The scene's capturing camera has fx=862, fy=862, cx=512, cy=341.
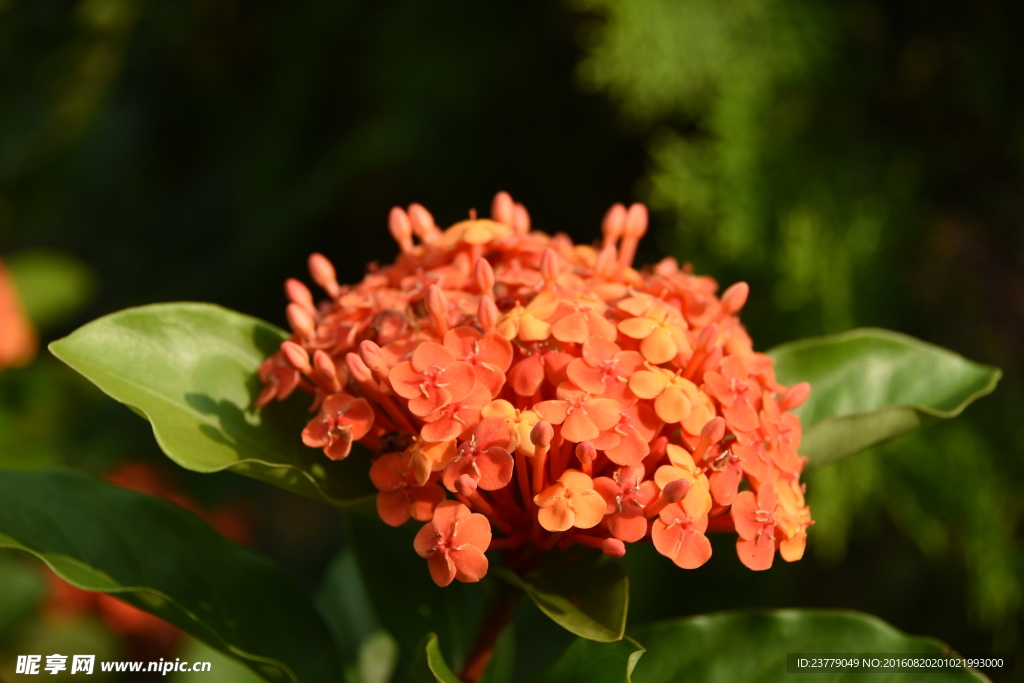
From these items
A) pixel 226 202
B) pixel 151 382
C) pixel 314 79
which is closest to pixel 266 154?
pixel 314 79

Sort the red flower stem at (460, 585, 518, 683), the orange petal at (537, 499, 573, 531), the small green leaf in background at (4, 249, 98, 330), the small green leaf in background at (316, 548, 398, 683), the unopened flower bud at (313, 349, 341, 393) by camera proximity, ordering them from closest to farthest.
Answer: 1. the orange petal at (537, 499, 573, 531)
2. the unopened flower bud at (313, 349, 341, 393)
3. the red flower stem at (460, 585, 518, 683)
4. the small green leaf in background at (316, 548, 398, 683)
5. the small green leaf in background at (4, 249, 98, 330)

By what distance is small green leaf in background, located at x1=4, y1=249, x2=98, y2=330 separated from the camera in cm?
266

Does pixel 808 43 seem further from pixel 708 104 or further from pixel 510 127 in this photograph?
pixel 510 127

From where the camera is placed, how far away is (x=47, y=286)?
8.79 feet

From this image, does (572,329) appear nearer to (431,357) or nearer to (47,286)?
(431,357)

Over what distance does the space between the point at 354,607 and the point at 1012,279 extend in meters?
1.51

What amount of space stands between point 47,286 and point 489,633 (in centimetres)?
231

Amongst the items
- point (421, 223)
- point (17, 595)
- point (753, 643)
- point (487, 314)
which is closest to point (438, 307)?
point (487, 314)

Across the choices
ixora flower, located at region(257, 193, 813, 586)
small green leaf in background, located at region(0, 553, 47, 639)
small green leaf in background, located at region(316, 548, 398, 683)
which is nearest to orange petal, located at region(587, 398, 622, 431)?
ixora flower, located at region(257, 193, 813, 586)

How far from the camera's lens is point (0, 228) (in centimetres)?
354

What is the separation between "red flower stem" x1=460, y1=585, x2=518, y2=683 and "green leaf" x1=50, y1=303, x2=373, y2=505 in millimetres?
182

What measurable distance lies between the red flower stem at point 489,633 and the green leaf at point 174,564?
19 centimetres

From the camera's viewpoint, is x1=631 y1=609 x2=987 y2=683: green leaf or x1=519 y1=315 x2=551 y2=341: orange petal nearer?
x1=519 y1=315 x2=551 y2=341: orange petal

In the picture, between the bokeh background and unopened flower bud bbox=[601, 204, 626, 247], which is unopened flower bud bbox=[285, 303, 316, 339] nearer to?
unopened flower bud bbox=[601, 204, 626, 247]
